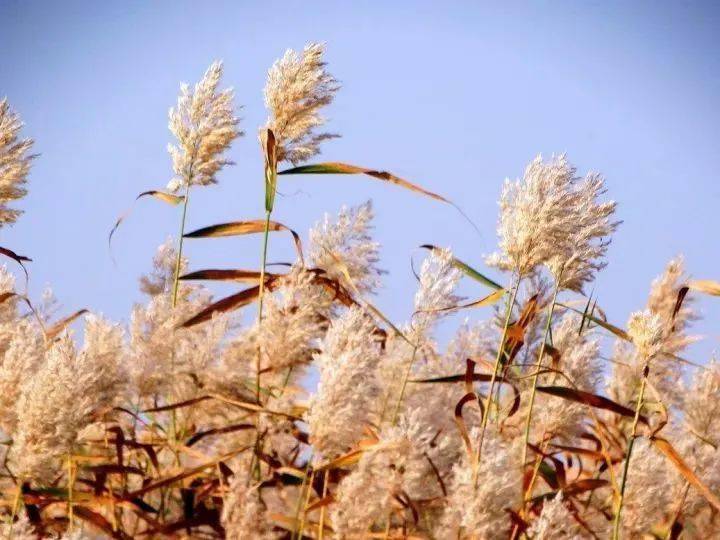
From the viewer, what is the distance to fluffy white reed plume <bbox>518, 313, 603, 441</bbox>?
3.13m

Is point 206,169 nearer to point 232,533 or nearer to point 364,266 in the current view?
point 364,266

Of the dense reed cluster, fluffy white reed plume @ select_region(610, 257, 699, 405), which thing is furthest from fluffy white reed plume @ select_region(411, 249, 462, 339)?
fluffy white reed plume @ select_region(610, 257, 699, 405)

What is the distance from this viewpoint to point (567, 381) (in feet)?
11.0

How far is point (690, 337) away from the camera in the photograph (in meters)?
4.79

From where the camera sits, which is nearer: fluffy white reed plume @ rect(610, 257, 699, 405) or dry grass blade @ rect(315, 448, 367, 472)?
dry grass blade @ rect(315, 448, 367, 472)

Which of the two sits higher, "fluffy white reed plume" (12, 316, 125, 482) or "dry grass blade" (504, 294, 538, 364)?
"dry grass blade" (504, 294, 538, 364)

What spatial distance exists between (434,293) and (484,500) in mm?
981

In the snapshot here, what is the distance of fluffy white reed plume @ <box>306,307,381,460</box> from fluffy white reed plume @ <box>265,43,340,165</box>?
3.36 feet

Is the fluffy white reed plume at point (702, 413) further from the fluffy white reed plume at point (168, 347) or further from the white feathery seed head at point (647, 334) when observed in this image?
the fluffy white reed plume at point (168, 347)

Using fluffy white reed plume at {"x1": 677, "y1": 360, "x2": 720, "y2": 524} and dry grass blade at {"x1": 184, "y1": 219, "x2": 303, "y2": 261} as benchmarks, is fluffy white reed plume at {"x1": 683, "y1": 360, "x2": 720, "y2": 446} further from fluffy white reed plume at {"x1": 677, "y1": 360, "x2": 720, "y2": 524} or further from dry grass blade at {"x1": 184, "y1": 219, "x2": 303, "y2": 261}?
dry grass blade at {"x1": 184, "y1": 219, "x2": 303, "y2": 261}

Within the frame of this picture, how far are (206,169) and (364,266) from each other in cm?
91

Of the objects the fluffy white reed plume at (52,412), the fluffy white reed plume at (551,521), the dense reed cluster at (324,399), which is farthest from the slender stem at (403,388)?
the fluffy white reed plume at (52,412)

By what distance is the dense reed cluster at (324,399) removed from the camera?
2180 millimetres

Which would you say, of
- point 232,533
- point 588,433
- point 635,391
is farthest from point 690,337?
point 232,533
